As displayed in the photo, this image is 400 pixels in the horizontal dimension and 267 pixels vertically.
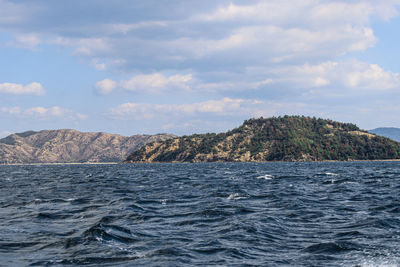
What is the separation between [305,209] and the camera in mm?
27719

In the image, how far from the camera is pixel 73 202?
3531 cm

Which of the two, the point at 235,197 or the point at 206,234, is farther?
the point at 235,197

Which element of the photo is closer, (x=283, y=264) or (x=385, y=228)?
(x=283, y=264)

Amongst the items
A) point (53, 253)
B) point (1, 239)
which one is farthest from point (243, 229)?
point (1, 239)

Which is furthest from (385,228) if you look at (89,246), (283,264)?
(89,246)

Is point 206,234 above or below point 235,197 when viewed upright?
above

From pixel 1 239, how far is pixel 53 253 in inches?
198

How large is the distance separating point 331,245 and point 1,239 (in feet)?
52.8

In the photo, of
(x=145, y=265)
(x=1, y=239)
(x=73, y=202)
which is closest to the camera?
(x=145, y=265)

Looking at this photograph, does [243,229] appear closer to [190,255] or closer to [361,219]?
[190,255]

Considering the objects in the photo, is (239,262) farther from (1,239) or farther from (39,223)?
(39,223)

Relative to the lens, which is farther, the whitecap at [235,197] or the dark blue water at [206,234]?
the whitecap at [235,197]

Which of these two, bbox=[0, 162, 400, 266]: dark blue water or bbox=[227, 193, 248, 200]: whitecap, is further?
bbox=[227, 193, 248, 200]: whitecap

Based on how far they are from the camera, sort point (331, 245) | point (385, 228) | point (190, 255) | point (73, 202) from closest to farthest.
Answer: point (190, 255)
point (331, 245)
point (385, 228)
point (73, 202)
